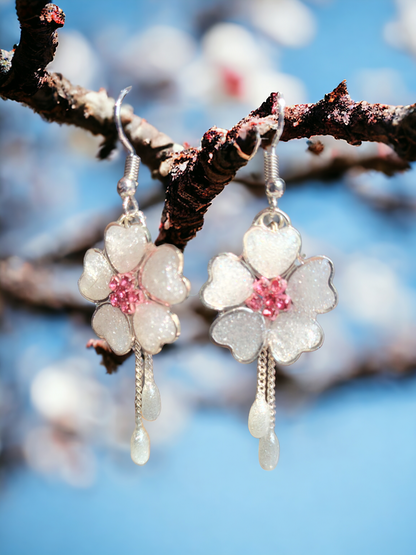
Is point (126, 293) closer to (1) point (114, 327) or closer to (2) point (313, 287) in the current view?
(1) point (114, 327)

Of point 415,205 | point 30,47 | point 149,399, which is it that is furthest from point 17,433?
point 415,205

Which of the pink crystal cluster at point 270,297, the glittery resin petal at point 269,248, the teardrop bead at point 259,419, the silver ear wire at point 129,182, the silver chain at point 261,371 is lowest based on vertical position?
the teardrop bead at point 259,419

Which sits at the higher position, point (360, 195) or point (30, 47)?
point (360, 195)

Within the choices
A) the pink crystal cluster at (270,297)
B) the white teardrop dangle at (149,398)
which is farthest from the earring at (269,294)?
the white teardrop dangle at (149,398)

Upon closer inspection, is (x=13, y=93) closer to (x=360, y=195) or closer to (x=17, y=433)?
(x=360, y=195)

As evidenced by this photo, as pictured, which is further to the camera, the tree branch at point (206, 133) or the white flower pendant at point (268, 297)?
the white flower pendant at point (268, 297)

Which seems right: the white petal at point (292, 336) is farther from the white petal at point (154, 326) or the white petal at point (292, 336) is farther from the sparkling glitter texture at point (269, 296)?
the white petal at point (154, 326)

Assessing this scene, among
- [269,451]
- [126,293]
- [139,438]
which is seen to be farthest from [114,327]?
[269,451]
